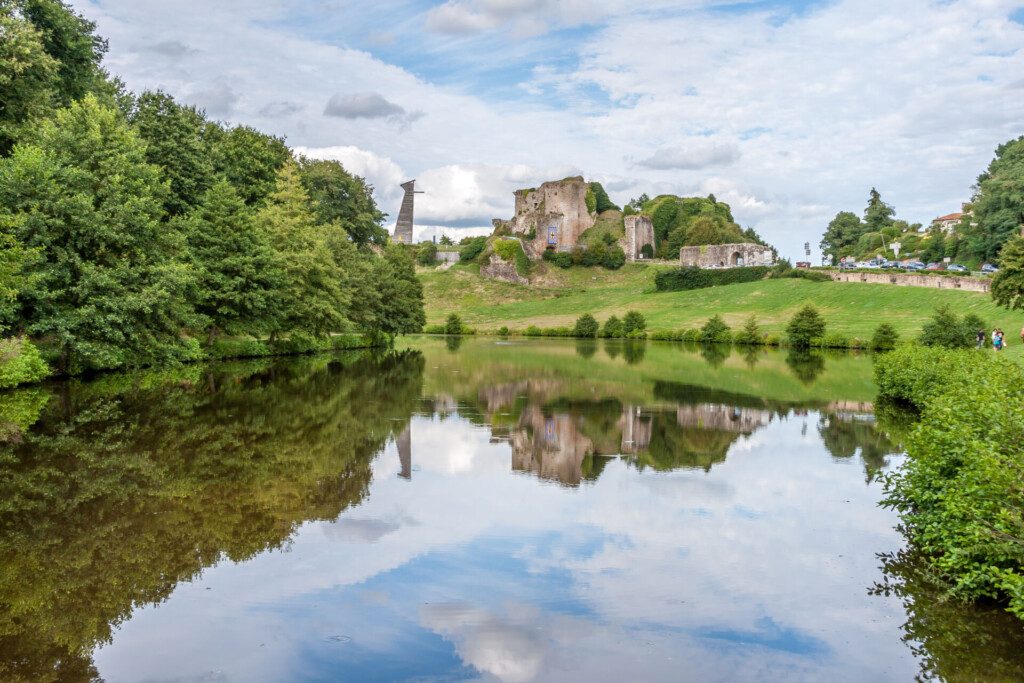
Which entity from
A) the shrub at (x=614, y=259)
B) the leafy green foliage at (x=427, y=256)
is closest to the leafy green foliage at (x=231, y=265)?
the shrub at (x=614, y=259)

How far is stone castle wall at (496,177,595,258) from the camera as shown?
110062mm

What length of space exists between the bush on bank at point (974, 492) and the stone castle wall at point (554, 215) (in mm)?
99531

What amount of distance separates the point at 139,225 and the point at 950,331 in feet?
124

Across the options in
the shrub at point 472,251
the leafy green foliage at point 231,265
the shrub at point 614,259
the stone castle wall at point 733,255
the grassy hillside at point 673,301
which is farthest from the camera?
the shrub at point 472,251

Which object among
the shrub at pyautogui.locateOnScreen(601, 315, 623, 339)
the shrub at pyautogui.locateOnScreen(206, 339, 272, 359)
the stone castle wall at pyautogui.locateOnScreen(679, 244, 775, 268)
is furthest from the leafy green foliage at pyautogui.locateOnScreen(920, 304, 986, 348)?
the stone castle wall at pyautogui.locateOnScreen(679, 244, 775, 268)

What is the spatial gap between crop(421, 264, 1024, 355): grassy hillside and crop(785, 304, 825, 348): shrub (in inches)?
105

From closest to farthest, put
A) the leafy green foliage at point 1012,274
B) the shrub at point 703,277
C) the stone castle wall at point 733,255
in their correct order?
the leafy green foliage at point 1012,274 → the shrub at point 703,277 → the stone castle wall at point 733,255

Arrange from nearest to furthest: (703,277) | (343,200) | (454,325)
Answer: (343,200), (454,325), (703,277)

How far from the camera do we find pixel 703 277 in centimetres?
8912

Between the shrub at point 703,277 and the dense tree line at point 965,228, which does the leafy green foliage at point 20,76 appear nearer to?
the dense tree line at point 965,228

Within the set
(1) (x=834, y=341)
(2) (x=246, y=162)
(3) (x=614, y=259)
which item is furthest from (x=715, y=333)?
(3) (x=614, y=259)

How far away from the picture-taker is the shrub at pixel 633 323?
240 feet

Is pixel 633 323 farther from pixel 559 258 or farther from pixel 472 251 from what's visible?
pixel 472 251

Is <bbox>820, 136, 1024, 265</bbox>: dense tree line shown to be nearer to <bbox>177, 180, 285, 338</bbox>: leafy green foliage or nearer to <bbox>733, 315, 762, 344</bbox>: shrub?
<bbox>733, 315, 762, 344</bbox>: shrub
